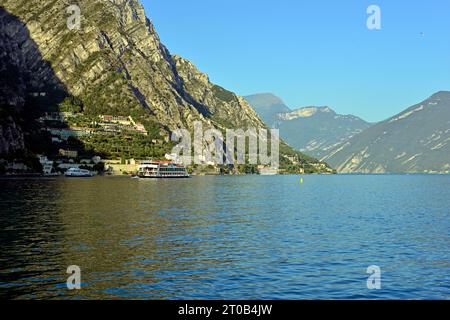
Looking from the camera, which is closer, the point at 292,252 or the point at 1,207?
the point at 292,252

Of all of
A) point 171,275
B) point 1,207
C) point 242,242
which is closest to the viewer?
point 171,275

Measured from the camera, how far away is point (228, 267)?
135 ft

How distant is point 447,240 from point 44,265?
4735 centimetres

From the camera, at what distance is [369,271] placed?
40.4 meters

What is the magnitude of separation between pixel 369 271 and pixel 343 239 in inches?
716

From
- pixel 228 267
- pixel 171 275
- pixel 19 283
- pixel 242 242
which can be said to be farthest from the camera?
pixel 242 242

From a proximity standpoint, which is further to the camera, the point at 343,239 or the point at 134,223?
the point at 134,223

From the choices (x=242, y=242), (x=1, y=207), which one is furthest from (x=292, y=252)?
(x=1, y=207)
